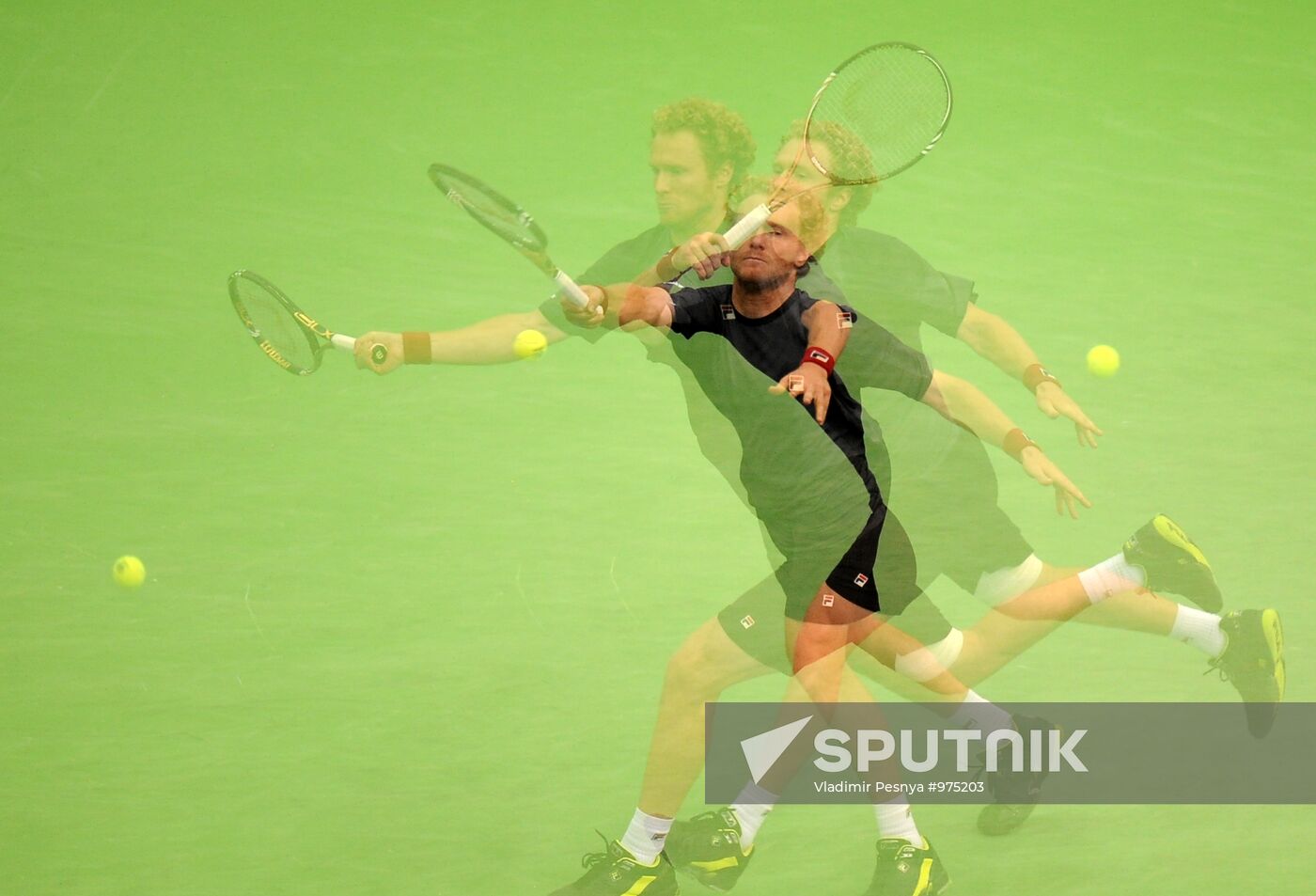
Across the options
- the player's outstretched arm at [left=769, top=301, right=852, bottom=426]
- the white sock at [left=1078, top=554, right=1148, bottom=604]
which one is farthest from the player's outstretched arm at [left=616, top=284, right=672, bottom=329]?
the white sock at [left=1078, top=554, right=1148, bottom=604]

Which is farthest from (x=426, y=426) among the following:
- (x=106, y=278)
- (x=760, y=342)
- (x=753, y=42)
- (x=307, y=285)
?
(x=753, y=42)

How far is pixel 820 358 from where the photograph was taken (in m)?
3.45

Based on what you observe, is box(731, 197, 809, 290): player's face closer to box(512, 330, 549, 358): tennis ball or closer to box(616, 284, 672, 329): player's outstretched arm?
box(616, 284, 672, 329): player's outstretched arm

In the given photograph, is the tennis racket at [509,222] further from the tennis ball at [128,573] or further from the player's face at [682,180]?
the tennis ball at [128,573]

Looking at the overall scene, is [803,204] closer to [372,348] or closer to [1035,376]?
[1035,376]

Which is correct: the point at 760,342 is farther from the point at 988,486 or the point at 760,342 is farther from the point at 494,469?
the point at 494,469

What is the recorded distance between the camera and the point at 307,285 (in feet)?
21.2

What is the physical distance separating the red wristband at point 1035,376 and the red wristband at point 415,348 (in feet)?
4.84

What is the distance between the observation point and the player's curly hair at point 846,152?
13.2 ft

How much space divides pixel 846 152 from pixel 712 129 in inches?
14.1

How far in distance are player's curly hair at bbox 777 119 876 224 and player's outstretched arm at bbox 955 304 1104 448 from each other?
39 centimetres

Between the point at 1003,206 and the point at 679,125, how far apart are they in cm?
330

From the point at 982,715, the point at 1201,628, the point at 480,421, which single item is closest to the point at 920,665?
the point at 982,715

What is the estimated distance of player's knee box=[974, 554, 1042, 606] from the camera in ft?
13.8
